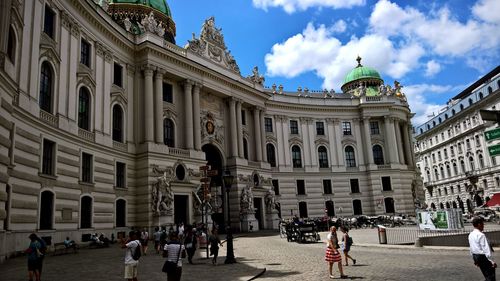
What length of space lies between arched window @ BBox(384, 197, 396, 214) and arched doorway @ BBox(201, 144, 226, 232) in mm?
26232

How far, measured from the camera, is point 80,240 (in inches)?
1088

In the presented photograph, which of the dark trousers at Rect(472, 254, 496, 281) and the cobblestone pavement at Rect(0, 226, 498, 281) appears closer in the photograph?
the dark trousers at Rect(472, 254, 496, 281)

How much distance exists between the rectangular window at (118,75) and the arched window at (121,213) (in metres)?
10.3

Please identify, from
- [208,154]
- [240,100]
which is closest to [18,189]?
[208,154]

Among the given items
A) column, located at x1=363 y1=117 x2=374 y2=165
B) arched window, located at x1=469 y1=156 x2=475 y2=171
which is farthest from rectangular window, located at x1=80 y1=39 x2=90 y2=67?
arched window, located at x1=469 y1=156 x2=475 y2=171

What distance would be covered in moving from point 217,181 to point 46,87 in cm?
2297

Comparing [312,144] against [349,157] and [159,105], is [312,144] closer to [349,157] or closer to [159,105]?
[349,157]

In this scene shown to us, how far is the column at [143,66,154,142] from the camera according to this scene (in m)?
35.8

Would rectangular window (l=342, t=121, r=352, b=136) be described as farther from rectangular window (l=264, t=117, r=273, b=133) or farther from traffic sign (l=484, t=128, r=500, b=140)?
traffic sign (l=484, t=128, r=500, b=140)

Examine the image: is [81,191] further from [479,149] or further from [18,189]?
[479,149]

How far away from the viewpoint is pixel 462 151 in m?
81.8

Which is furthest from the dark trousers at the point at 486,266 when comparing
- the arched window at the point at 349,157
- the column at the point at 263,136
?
the arched window at the point at 349,157

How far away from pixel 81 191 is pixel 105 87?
9.28 metres

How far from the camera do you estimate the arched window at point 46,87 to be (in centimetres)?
2550
